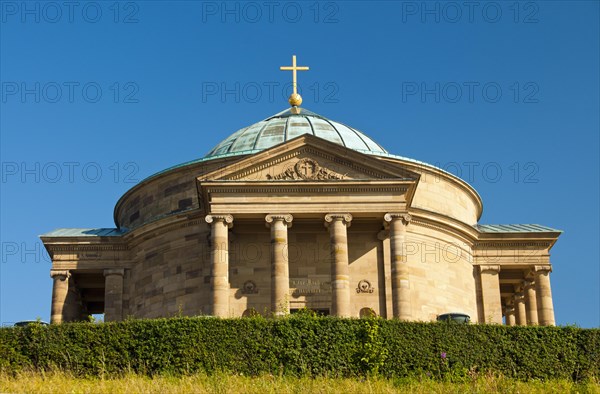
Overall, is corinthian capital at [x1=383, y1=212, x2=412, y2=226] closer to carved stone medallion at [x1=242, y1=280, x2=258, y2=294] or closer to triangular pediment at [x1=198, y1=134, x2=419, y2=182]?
triangular pediment at [x1=198, y1=134, x2=419, y2=182]

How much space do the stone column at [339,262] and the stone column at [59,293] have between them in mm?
16399

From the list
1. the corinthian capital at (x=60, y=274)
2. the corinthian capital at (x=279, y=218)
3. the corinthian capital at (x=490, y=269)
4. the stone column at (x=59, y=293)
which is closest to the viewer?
the corinthian capital at (x=279, y=218)

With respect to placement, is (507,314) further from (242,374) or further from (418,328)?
→ (242,374)

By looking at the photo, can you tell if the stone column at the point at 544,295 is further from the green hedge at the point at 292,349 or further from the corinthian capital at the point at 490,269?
the green hedge at the point at 292,349

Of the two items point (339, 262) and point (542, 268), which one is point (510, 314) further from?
point (339, 262)

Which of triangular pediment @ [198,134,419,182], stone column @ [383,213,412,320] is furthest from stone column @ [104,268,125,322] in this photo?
stone column @ [383,213,412,320]

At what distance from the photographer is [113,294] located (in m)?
53.3

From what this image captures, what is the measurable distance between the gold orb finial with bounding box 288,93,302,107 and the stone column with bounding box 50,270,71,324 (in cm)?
1723

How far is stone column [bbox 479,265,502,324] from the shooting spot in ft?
177

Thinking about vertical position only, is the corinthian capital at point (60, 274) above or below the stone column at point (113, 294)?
above

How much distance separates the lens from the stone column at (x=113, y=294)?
52.5 m

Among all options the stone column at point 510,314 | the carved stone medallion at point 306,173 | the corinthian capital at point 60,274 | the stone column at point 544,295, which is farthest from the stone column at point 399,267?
the corinthian capital at point 60,274

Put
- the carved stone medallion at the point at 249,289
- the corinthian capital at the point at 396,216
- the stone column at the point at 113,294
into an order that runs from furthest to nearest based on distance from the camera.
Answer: the stone column at the point at 113,294 < the carved stone medallion at the point at 249,289 < the corinthian capital at the point at 396,216

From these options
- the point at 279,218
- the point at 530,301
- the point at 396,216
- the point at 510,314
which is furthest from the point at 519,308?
the point at 279,218
